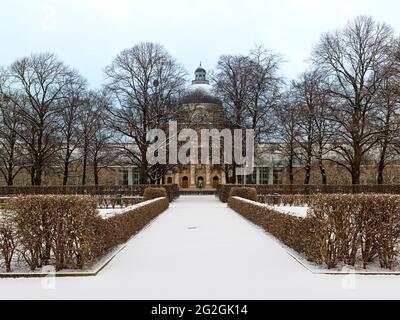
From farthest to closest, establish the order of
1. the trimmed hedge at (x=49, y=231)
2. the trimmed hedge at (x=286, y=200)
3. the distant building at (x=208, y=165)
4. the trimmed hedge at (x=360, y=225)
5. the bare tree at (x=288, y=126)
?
the distant building at (x=208, y=165), the bare tree at (x=288, y=126), the trimmed hedge at (x=286, y=200), the trimmed hedge at (x=360, y=225), the trimmed hedge at (x=49, y=231)

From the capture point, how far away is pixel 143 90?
3853 centimetres

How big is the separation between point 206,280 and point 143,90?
1278 inches

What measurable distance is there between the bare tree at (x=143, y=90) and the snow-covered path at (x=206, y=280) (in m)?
27.8

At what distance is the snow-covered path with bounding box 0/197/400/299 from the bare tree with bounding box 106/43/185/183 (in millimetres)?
27838

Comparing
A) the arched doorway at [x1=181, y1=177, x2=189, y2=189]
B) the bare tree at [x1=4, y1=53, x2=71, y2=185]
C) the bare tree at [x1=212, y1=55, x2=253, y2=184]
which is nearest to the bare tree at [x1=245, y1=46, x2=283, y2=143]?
the bare tree at [x1=212, y1=55, x2=253, y2=184]

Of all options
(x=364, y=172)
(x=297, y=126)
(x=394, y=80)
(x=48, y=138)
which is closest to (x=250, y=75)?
(x=297, y=126)

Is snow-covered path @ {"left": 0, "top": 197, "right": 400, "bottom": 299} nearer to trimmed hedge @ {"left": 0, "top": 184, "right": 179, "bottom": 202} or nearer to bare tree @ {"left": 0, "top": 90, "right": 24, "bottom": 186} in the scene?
trimmed hedge @ {"left": 0, "top": 184, "right": 179, "bottom": 202}

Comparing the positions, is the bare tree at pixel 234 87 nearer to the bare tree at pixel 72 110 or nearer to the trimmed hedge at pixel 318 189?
the trimmed hedge at pixel 318 189

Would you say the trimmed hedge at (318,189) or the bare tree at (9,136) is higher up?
the bare tree at (9,136)

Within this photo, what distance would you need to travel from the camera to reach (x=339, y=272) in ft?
26.1

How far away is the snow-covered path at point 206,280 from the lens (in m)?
6.61

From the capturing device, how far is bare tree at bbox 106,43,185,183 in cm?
3800

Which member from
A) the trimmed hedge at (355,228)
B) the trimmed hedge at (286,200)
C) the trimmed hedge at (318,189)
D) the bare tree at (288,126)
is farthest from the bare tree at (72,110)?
the trimmed hedge at (355,228)

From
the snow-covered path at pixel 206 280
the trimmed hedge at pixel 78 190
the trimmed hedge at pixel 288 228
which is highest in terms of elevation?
the trimmed hedge at pixel 78 190
